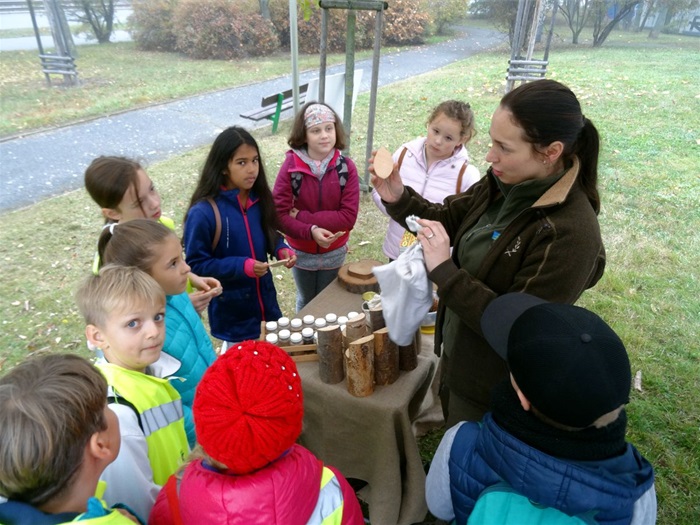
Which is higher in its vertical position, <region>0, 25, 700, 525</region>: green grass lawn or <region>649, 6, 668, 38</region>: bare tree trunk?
<region>649, 6, 668, 38</region>: bare tree trunk

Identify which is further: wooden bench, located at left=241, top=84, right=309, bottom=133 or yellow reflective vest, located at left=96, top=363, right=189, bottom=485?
wooden bench, located at left=241, top=84, right=309, bottom=133

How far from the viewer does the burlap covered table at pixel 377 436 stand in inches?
82.6

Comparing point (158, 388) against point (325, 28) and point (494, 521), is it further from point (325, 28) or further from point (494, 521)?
point (325, 28)

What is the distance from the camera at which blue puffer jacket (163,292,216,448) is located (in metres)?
1.86

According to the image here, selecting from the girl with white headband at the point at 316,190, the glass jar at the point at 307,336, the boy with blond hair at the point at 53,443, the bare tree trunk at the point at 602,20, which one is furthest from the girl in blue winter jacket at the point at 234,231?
the bare tree trunk at the point at 602,20

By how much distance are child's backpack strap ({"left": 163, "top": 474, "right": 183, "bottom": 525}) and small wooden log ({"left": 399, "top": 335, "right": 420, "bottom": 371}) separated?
1180 millimetres

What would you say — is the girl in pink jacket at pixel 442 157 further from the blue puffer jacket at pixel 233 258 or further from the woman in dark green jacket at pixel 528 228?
the woman in dark green jacket at pixel 528 228

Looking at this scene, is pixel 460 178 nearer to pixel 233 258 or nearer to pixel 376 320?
pixel 376 320

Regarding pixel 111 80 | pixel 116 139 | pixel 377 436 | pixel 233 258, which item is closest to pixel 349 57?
pixel 233 258

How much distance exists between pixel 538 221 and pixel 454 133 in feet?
5.29

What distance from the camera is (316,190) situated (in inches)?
125

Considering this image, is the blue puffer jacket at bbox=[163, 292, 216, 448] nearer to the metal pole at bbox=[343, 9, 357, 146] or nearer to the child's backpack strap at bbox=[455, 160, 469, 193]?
the child's backpack strap at bbox=[455, 160, 469, 193]

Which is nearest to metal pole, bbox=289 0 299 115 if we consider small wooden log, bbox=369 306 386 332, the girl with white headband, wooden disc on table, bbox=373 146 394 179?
the girl with white headband

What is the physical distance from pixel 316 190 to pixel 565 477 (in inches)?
96.2
